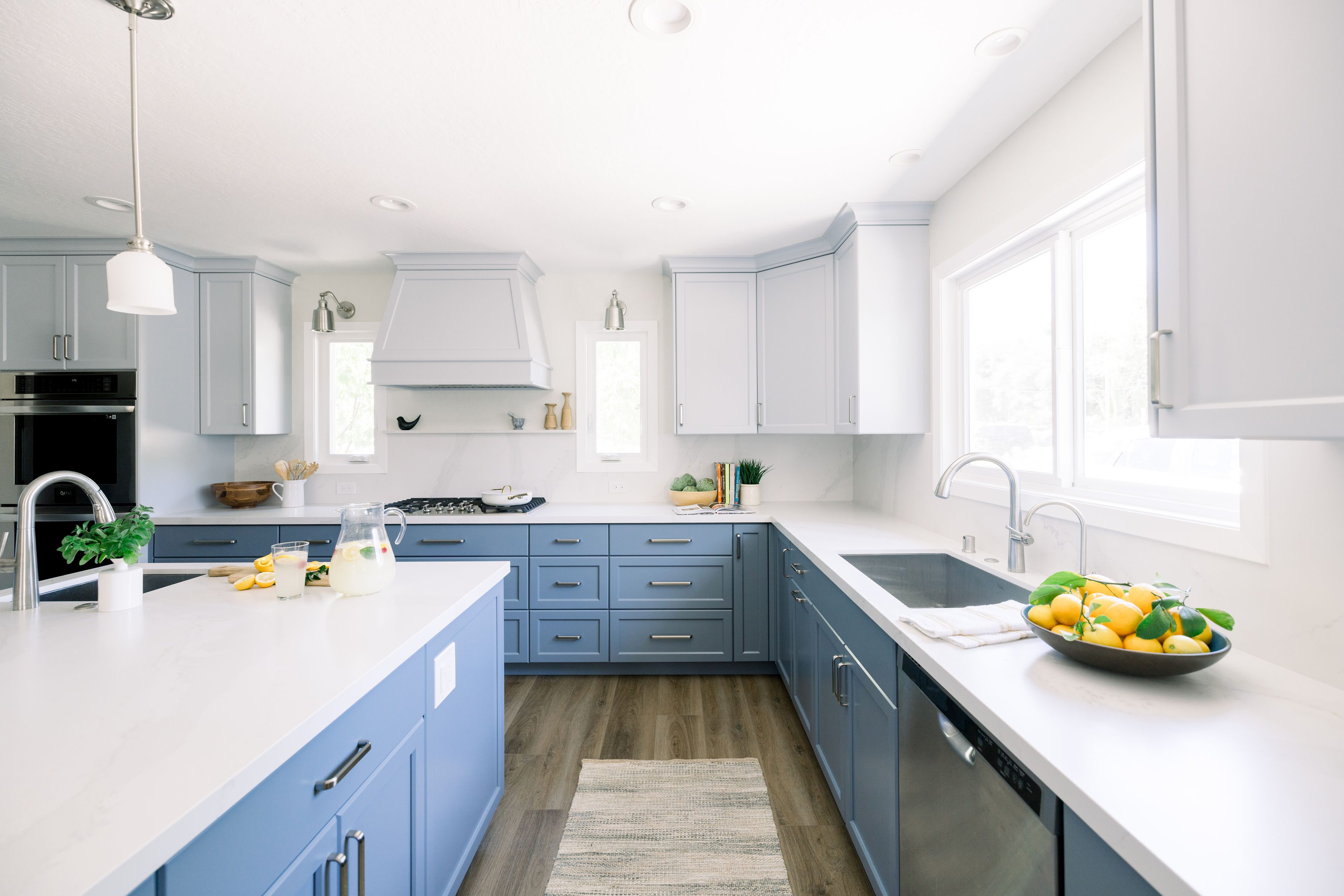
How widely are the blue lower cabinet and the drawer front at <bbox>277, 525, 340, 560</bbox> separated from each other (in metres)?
2.48

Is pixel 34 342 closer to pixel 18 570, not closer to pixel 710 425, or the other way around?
pixel 18 570

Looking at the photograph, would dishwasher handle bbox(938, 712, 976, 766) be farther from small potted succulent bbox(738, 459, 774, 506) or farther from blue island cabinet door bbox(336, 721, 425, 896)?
small potted succulent bbox(738, 459, 774, 506)

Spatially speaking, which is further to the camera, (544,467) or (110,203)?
(544,467)

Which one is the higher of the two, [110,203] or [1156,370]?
[110,203]

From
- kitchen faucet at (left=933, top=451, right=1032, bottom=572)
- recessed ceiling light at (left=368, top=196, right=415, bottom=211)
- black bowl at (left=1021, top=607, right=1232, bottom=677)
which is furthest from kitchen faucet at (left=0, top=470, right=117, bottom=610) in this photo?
kitchen faucet at (left=933, top=451, right=1032, bottom=572)

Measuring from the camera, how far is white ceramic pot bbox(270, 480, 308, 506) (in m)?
3.51

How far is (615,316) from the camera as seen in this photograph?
3604 mm

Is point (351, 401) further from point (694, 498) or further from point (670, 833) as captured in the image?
point (670, 833)

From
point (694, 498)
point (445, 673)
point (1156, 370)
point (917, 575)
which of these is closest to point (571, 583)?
point (694, 498)

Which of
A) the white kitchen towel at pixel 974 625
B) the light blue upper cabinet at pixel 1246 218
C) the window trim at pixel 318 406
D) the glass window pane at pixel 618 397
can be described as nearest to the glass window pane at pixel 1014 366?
the white kitchen towel at pixel 974 625

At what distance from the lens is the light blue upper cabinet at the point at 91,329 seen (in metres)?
3.08

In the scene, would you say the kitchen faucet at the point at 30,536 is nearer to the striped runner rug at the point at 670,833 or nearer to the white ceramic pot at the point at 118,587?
the white ceramic pot at the point at 118,587

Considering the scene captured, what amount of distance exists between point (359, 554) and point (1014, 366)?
2283 mm

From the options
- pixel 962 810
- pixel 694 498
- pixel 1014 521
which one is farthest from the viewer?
pixel 694 498
